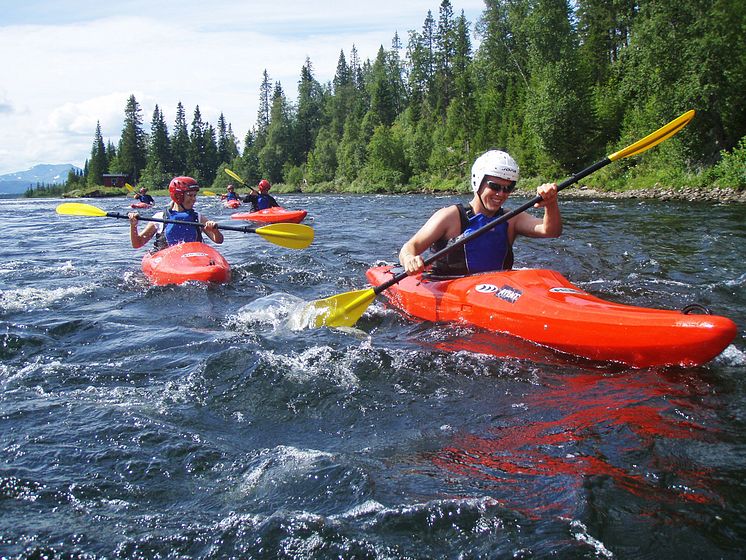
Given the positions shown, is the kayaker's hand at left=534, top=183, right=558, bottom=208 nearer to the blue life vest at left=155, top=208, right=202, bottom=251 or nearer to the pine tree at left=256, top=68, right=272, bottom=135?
the blue life vest at left=155, top=208, right=202, bottom=251

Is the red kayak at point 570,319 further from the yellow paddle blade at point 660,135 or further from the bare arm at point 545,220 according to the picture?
the yellow paddle blade at point 660,135

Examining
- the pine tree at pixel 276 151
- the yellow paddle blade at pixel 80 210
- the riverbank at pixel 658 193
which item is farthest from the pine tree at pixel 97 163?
the yellow paddle blade at pixel 80 210

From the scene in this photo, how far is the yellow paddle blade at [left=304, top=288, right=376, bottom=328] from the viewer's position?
5.73 m

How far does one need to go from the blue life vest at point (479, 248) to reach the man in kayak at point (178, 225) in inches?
152

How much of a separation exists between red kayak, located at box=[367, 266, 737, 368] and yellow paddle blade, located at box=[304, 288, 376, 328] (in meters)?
0.54

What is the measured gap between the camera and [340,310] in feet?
18.9

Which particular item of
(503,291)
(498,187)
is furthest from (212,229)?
(503,291)

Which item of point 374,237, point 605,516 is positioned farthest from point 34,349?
point 374,237

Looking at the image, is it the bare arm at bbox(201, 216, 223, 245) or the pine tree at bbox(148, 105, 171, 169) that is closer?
the bare arm at bbox(201, 216, 223, 245)

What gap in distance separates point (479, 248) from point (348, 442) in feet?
9.15

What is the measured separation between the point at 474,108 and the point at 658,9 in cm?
2427

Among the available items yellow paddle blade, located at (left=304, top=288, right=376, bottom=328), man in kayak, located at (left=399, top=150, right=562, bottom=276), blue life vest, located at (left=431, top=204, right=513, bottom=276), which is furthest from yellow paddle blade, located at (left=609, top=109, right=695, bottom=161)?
yellow paddle blade, located at (left=304, top=288, right=376, bottom=328)

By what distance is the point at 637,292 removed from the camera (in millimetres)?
6785

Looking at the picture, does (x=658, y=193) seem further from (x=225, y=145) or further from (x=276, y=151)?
(x=225, y=145)
